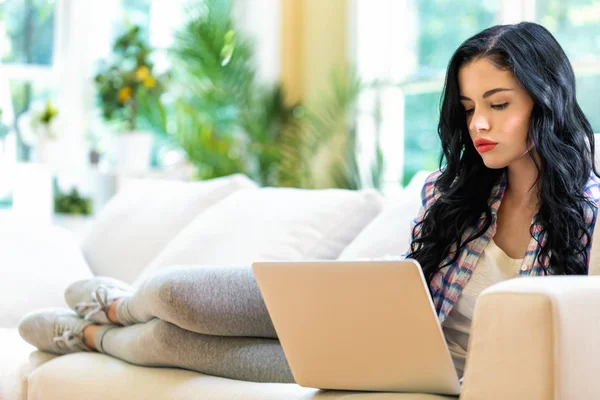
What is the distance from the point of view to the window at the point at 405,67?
4.52m

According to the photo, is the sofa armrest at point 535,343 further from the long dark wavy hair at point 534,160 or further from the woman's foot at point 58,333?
the woman's foot at point 58,333

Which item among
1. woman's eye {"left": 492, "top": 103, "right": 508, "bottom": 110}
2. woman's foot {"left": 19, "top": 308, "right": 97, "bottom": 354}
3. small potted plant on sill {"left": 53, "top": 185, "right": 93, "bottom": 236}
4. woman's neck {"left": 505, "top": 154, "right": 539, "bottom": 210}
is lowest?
small potted plant on sill {"left": 53, "top": 185, "right": 93, "bottom": 236}

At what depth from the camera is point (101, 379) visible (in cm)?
196

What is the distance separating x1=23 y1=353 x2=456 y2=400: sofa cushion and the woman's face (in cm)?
53

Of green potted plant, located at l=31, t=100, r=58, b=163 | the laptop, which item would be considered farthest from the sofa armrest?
green potted plant, located at l=31, t=100, r=58, b=163

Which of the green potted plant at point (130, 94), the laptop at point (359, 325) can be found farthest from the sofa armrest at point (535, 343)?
the green potted plant at point (130, 94)

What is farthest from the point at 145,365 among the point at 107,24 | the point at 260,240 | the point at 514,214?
the point at 107,24

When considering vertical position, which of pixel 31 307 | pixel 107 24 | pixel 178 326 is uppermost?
pixel 107 24

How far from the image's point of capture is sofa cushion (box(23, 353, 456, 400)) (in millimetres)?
1654

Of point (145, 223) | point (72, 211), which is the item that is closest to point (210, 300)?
point (145, 223)

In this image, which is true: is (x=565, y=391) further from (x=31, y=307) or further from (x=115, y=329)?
(x=31, y=307)

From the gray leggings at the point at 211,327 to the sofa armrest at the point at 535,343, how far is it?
73 cm

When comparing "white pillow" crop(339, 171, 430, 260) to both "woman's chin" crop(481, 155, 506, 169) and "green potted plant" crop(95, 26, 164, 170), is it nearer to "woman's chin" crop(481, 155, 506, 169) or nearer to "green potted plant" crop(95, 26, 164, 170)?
"woman's chin" crop(481, 155, 506, 169)

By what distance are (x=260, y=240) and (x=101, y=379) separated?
681mm
